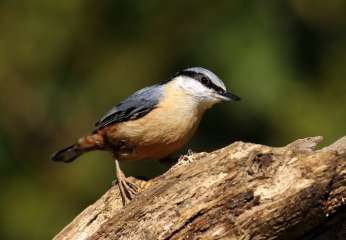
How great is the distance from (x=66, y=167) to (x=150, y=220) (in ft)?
11.9

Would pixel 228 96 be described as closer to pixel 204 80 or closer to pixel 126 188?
pixel 204 80

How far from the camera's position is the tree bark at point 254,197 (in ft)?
12.7

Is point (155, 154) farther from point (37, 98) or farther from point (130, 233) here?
point (37, 98)

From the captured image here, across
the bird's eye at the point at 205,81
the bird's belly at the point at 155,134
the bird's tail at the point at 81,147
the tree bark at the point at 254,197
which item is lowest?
the tree bark at the point at 254,197

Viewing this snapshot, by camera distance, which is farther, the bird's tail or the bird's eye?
the bird's tail

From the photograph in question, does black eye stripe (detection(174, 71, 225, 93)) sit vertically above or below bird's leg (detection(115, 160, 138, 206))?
above

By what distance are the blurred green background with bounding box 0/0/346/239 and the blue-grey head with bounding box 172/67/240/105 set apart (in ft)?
5.60

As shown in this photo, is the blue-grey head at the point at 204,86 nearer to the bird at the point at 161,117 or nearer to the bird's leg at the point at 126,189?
the bird at the point at 161,117

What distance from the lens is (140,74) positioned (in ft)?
26.4

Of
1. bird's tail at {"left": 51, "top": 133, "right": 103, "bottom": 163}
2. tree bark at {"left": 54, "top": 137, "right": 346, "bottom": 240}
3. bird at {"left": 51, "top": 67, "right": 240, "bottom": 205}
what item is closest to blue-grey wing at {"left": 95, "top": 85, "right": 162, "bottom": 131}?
bird at {"left": 51, "top": 67, "right": 240, "bottom": 205}

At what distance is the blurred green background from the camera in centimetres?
731

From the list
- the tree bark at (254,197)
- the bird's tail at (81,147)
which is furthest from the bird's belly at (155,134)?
the tree bark at (254,197)

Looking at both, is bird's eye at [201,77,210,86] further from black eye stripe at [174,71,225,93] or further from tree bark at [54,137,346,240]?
tree bark at [54,137,346,240]

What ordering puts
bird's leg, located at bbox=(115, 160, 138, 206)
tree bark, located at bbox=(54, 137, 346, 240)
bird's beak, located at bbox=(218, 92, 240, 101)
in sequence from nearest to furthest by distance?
tree bark, located at bbox=(54, 137, 346, 240), bird's leg, located at bbox=(115, 160, 138, 206), bird's beak, located at bbox=(218, 92, 240, 101)
